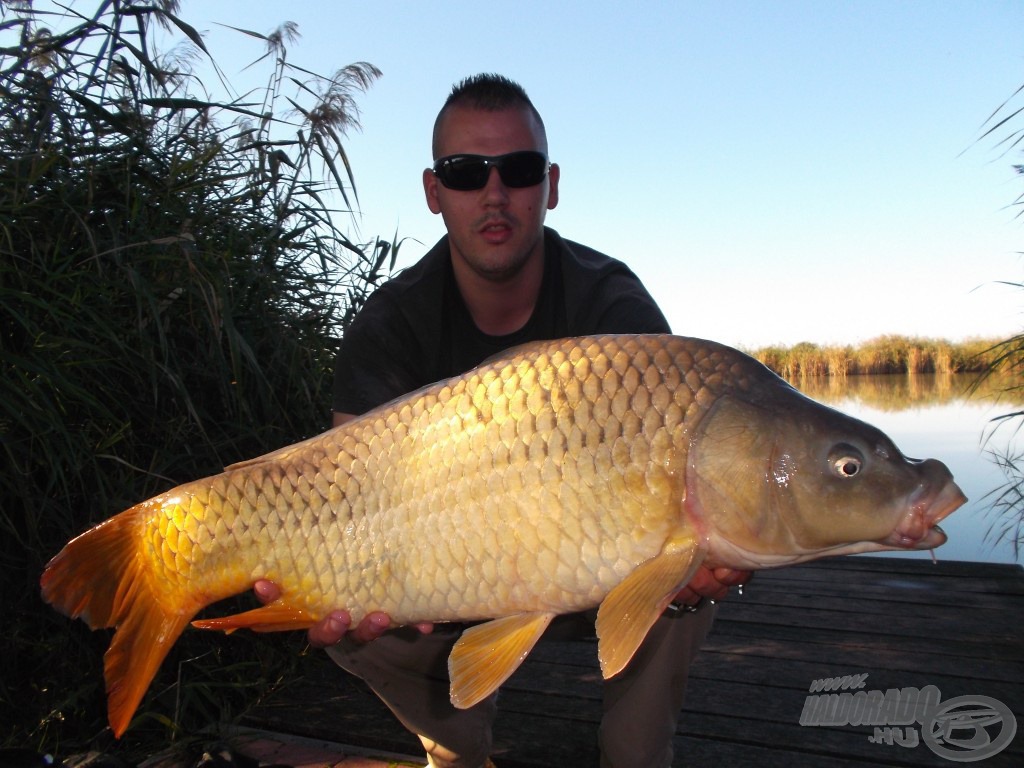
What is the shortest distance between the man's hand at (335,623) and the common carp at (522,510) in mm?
15

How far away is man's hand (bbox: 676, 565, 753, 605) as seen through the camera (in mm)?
1379

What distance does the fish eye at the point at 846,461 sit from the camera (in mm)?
1219

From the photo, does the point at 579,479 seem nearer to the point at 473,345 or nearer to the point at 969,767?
the point at 473,345

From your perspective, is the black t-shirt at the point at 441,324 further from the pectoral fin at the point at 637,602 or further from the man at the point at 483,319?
the pectoral fin at the point at 637,602

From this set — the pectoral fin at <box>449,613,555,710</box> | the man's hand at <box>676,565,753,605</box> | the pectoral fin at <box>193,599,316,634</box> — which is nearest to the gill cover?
the man's hand at <box>676,565,753,605</box>

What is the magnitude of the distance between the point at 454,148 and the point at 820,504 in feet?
3.92

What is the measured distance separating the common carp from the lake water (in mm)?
4317

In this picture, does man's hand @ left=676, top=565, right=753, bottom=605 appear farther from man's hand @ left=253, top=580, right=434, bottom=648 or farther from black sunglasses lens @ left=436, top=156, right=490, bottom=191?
black sunglasses lens @ left=436, top=156, right=490, bottom=191

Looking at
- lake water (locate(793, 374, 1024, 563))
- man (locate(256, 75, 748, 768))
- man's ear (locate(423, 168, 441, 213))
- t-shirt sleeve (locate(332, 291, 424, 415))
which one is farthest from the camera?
lake water (locate(793, 374, 1024, 563))

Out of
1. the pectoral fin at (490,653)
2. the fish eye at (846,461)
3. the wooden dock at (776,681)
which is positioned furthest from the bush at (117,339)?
the fish eye at (846,461)

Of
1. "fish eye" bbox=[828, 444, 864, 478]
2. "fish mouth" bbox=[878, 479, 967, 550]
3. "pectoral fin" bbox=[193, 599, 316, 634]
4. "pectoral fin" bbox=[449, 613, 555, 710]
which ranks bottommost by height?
"pectoral fin" bbox=[449, 613, 555, 710]

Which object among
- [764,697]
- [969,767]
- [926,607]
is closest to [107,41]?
[764,697]

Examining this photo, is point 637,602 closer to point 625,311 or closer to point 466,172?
point 625,311

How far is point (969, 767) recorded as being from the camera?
69.9 inches
